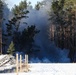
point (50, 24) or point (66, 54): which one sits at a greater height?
point (50, 24)

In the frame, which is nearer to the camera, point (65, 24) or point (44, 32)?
point (65, 24)

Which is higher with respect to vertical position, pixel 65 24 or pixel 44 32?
pixel 65 24

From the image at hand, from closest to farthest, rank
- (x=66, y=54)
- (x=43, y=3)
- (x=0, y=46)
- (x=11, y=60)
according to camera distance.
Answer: (x=11, y=60)
(x=0, y=46)
(x=66, y=54)
(x=43, y=3)

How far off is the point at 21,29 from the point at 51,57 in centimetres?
603

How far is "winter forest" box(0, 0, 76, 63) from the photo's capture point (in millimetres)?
47469

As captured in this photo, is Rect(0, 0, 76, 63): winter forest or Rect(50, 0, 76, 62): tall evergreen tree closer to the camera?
Rect(0, 0, 76, 63): winter forest

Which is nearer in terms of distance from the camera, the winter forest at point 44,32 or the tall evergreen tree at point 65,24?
the winter forest at point 44,32

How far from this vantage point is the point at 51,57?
51156 millimetres

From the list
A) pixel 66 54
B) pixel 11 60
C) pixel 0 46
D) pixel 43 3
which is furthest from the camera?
pixel 43 3

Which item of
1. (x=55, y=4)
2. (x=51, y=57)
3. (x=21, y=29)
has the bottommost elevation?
(x=51, y=57)

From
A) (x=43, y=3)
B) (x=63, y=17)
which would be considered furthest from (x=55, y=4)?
(x=43, y=3)

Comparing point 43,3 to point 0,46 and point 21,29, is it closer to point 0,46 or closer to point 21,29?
point 21,29

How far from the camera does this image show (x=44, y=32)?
53531 millimetres

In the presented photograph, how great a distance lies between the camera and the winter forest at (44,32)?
47469mm
